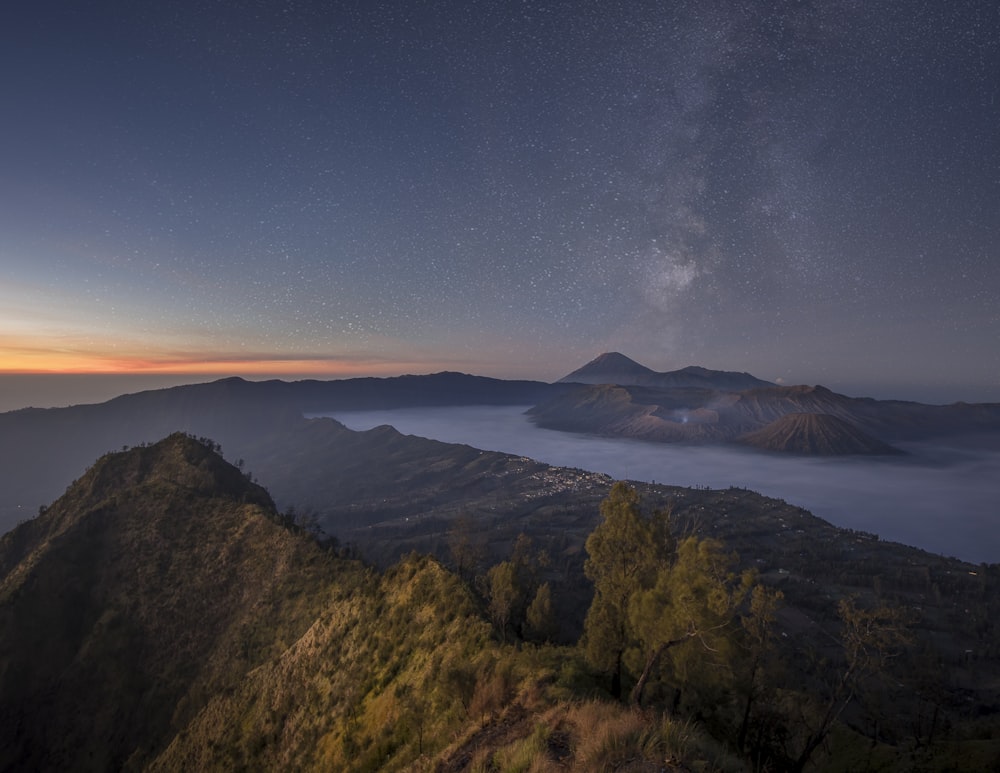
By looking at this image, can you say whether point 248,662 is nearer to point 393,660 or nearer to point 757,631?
point 393,660

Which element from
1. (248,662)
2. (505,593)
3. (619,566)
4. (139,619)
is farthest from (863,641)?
(139,619)

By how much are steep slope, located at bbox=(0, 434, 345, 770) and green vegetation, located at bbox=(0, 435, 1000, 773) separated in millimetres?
243

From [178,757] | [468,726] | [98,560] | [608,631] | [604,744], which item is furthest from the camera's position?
[98,560]

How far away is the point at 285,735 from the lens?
114ft

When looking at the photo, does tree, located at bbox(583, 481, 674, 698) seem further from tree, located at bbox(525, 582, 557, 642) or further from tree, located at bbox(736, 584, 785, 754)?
tree, located at bbox(525, 582, 557, 642)

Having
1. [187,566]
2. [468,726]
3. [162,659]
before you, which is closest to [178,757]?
[162,659]

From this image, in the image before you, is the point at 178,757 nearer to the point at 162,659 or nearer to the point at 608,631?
the point at 162,659

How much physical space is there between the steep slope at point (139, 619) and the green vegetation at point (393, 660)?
24cm

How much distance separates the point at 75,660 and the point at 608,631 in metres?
70.5

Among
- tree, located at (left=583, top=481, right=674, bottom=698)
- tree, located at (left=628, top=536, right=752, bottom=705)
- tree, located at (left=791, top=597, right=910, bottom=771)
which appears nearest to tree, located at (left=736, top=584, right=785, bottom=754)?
tree, located at (left=791, top=597, right=910, bottom=771)

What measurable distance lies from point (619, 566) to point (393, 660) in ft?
58.3

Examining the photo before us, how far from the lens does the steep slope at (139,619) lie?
4975cm

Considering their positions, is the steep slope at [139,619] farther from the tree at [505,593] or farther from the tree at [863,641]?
the tree at [863,641]

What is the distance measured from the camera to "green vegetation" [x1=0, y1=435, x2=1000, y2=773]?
818 inches
